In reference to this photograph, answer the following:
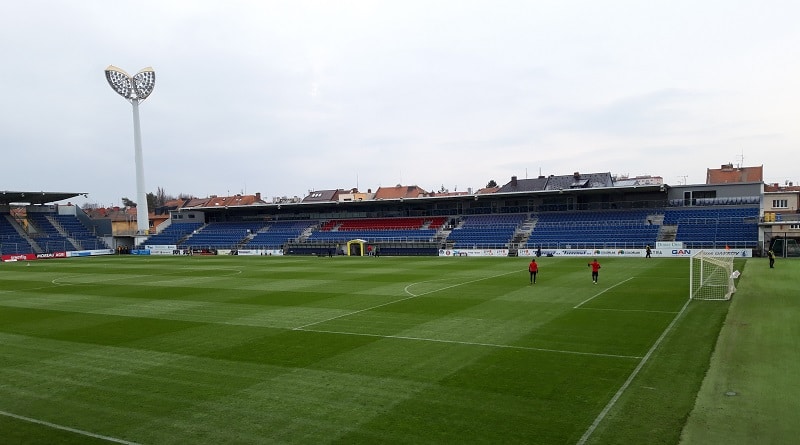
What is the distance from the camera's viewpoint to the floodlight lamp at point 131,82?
76.9m

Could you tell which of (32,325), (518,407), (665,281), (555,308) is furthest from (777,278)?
(32,325)

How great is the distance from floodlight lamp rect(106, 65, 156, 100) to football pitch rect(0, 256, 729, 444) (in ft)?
194

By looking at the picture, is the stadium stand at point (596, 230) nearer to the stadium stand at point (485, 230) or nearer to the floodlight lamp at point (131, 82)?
the stadium stand at point (485, 230)

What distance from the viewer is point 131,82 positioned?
77750mm

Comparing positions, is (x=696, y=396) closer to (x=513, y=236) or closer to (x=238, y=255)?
(x=513, y=236)

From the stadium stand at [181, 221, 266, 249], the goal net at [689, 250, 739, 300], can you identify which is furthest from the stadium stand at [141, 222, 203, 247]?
the goal net at [689, 250, 739, 300]

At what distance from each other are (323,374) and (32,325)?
14403 millimetres

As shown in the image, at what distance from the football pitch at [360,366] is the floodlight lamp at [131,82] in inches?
2329

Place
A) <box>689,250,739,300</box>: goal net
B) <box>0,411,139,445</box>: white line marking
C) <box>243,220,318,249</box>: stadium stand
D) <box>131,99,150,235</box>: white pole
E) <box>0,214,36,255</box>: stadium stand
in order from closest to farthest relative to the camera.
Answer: <box>0,411,139,445</box>: white line marking → <box>689,250,739,300</box>: goal net → <box>0,214,36,255</box>: stadium stand → <box>243,220,318,249</box>: stadium stand → <box>131,99,150,235</box>: white pole

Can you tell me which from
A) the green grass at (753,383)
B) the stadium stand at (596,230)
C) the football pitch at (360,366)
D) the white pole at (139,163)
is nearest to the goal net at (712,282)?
the football pitch at (360,366)

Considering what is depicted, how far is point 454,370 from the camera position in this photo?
12.8 m

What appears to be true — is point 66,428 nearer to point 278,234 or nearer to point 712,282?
point 712,282

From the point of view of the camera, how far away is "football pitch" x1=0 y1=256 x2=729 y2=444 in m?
9.47

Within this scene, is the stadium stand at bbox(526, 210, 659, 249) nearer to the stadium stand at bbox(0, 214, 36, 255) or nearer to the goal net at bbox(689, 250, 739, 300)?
the goal net at bbox(689, 250, 739, 300)
